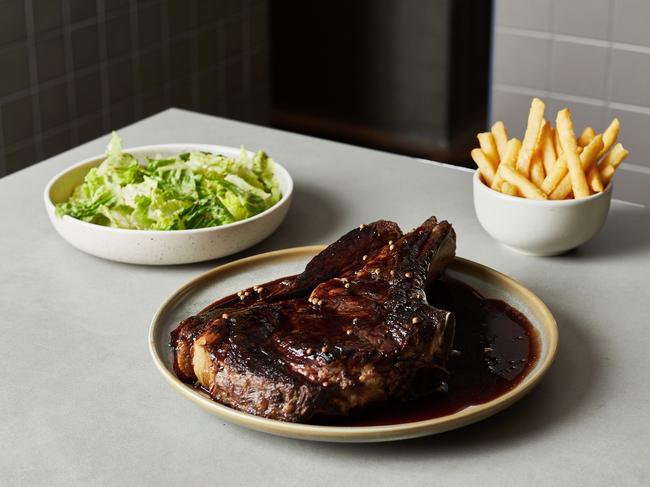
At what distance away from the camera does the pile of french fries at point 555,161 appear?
1.62m

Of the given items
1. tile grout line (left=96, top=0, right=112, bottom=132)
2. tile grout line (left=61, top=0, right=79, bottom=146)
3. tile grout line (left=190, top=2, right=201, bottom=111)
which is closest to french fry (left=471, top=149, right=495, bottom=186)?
tile grout line (left=61, top=0, right=79, bottom=146)

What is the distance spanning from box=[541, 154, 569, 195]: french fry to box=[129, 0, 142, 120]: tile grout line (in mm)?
2749

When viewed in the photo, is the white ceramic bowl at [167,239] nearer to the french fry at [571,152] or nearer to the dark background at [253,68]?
the french fry at [571,152]

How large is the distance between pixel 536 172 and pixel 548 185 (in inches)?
1.3

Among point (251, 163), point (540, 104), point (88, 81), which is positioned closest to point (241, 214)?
point (251, 163)

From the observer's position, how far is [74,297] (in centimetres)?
160

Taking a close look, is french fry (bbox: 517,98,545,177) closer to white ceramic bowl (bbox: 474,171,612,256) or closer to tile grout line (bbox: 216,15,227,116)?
white ceramic bowl (bbox: 474,171,612,256)

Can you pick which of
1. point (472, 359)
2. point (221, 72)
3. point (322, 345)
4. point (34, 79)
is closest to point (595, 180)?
point (472, 359)

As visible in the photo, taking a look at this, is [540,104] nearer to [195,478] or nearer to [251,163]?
[251,163]

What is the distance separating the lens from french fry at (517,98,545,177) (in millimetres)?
1640

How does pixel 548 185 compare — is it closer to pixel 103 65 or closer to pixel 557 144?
pixel 557 144

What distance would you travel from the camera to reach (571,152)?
1.60 meters

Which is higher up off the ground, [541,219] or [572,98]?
[541,219]

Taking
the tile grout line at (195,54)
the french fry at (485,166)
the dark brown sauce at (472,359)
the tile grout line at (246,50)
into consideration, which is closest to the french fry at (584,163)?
the french fry at (485,166)
